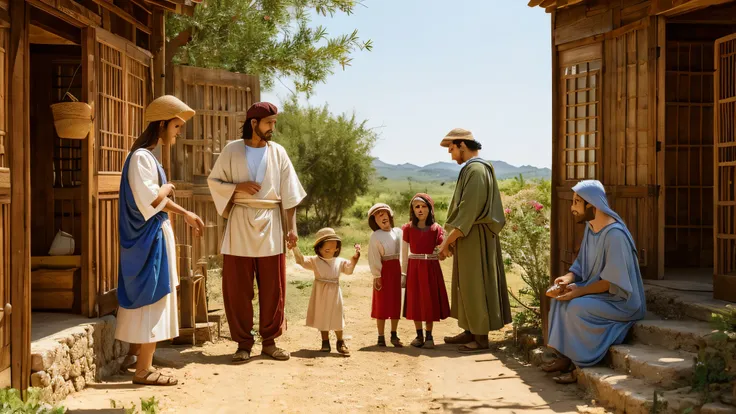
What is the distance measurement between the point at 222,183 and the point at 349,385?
218 cm

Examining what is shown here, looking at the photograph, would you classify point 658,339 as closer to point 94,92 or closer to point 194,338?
point 194,338

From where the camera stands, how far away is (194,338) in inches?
334

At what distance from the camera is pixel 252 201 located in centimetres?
735

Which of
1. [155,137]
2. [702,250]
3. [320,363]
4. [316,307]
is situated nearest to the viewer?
[155,137]

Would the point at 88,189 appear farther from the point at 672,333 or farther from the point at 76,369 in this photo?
the point at 672,333

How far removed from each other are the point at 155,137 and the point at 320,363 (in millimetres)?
2562

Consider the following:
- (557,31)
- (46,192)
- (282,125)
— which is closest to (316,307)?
(46,192)

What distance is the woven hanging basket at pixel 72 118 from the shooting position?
6625 mm

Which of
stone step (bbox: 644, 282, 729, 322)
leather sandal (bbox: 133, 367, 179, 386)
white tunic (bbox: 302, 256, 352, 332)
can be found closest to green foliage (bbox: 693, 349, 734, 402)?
stone step (bbox: 644, 282, 729, 322)

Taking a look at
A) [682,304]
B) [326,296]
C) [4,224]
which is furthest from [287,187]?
[682,304]

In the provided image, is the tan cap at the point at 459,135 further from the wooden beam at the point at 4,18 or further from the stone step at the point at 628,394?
the wooden beam at the point at 4,18

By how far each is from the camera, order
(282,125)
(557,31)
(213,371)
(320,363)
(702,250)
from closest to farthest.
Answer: (213,371), (320,363), (557,31), (702,250), (282,125)

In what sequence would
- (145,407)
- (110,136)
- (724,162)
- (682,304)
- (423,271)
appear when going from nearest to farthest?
1. (145,407)
2. (682,304)
3. (724,162)
4. (110,136)
5. (423,271)

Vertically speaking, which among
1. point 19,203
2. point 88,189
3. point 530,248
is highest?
point 88,189
